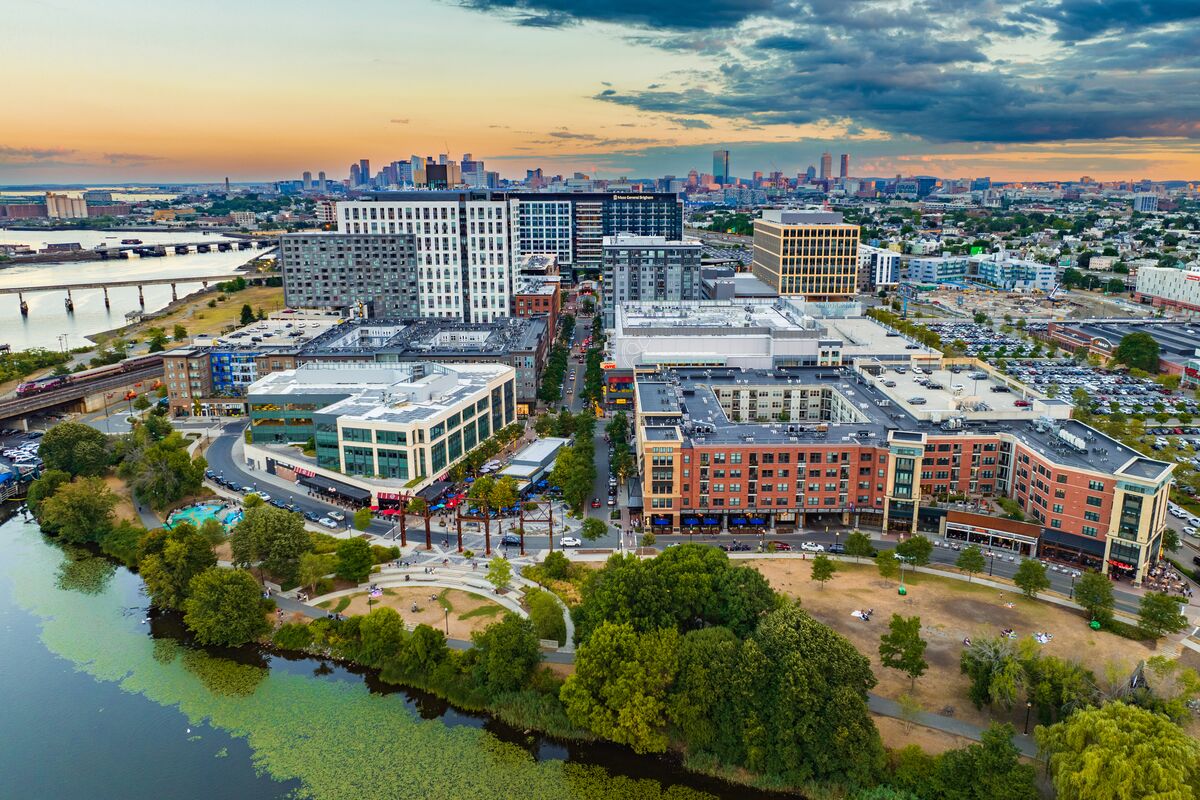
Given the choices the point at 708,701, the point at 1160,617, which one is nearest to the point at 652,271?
the point at 1160,617

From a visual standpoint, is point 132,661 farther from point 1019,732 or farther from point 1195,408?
point 1195,408

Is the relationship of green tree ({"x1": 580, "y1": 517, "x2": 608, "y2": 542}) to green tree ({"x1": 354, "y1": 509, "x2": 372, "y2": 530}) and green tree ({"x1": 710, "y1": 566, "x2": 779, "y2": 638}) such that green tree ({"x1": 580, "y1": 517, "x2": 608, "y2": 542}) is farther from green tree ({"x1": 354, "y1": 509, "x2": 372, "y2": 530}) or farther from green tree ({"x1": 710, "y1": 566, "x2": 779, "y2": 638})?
green tree ({"x1": 354, "y1": 509, "x2": 372, "y2": 530})

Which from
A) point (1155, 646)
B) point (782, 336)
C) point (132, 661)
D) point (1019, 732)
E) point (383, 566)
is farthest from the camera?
point (782, 336)

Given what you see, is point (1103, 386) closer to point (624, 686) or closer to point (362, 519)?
point (624, 686)

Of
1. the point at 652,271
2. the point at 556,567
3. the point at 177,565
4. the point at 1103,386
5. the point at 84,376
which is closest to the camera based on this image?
the point at 177,565

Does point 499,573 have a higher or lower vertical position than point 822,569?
lower

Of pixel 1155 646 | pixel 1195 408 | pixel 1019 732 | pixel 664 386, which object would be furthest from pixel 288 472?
pixel 1195 408
